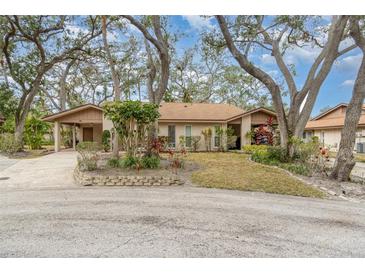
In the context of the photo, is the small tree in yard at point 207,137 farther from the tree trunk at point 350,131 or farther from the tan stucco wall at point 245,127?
the tree trunk at point 350,131

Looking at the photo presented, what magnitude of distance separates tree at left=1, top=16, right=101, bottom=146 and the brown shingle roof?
805cm

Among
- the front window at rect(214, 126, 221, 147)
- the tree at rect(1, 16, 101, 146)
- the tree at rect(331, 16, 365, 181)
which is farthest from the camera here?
the front window at rect(214, 126, 221, 147)

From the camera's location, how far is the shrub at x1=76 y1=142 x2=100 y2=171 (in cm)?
840

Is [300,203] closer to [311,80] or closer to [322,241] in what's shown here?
[322,241]

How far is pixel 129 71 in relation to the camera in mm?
24891

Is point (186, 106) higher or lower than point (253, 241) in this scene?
higher

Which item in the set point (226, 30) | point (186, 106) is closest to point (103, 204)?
point (226, 30)

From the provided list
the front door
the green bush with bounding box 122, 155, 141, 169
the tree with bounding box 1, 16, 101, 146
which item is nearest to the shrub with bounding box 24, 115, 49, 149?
the tree with bounding box 1, 16, 101, 146

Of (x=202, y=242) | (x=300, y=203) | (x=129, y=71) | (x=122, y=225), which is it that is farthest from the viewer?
(x=129, y=71)

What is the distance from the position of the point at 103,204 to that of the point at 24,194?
8.69ft

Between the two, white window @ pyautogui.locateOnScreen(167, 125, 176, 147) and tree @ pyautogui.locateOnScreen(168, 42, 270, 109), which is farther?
tree @ pyautogui.locateOnScreen(168, 42, 270, 109)

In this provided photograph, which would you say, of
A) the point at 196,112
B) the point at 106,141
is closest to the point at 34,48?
the point at 106,141

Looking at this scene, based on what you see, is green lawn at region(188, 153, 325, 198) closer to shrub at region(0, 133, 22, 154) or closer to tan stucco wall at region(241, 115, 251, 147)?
tan stucco wall at region(241, 115, 251, 147)
